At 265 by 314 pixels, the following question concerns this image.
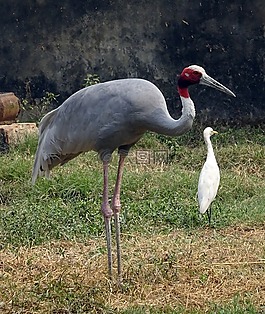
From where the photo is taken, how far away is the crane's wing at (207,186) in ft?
21.2

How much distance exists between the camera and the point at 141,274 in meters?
5.23

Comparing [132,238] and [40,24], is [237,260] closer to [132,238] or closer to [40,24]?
[132,238]

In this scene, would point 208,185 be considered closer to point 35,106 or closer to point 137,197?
point 137,197

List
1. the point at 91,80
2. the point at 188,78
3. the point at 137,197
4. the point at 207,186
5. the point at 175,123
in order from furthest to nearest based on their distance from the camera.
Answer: the point at 91,80
the point at 137,197
the point at 207,186
the point at 188,78
the point at 175,123

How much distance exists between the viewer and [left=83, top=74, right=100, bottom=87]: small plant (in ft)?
33.5

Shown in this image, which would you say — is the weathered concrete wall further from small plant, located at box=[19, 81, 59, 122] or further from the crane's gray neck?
the crane's gray neck

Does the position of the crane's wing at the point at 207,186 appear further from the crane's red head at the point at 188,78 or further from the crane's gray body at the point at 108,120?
the crane's red head at the point at 188,78

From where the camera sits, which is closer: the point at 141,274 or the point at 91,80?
the point at 141,274

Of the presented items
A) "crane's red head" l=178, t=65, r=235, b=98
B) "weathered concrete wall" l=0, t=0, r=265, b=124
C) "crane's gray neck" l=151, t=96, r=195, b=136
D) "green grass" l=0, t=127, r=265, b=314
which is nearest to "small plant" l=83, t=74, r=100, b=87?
"weathered concrete wall" l=0, t=0, r=265, b=124

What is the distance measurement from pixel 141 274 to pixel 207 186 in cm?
157

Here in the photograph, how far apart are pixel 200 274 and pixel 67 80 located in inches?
229

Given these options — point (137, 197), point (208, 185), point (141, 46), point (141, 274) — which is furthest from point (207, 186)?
point (141, 46)

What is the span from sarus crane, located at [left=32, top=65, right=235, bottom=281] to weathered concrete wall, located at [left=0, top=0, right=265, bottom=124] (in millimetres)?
5065

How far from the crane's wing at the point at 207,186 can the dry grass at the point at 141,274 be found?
1.04 feet
